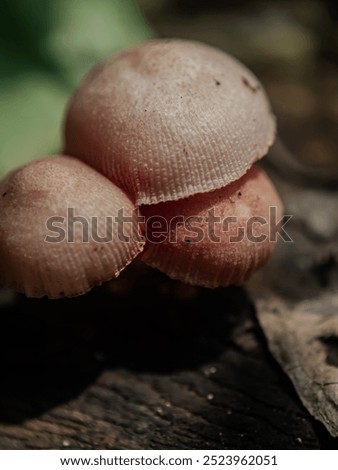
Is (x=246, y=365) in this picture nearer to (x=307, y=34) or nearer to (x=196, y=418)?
(x=196, y=418)

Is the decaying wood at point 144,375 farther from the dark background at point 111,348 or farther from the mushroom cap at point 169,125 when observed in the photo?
the mushroom cap at point 169,125

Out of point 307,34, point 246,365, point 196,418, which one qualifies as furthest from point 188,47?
point 307,34

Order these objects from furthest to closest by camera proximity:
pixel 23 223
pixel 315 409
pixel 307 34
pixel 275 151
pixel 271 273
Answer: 1. pixel 307 34
2. pixel 275 151
3. pixel 271 273
4. pixel 315 409
5. pixel 23 223

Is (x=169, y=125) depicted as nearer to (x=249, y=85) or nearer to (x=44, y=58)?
(x=249, y=85)

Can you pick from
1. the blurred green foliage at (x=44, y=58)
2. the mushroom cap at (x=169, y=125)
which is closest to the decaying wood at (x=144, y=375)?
the mushroom cap at (x=169, y=125)

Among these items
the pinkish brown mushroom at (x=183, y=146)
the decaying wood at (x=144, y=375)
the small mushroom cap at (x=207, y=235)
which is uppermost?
the pinkish brown mushroom at (x=183, y=146)
